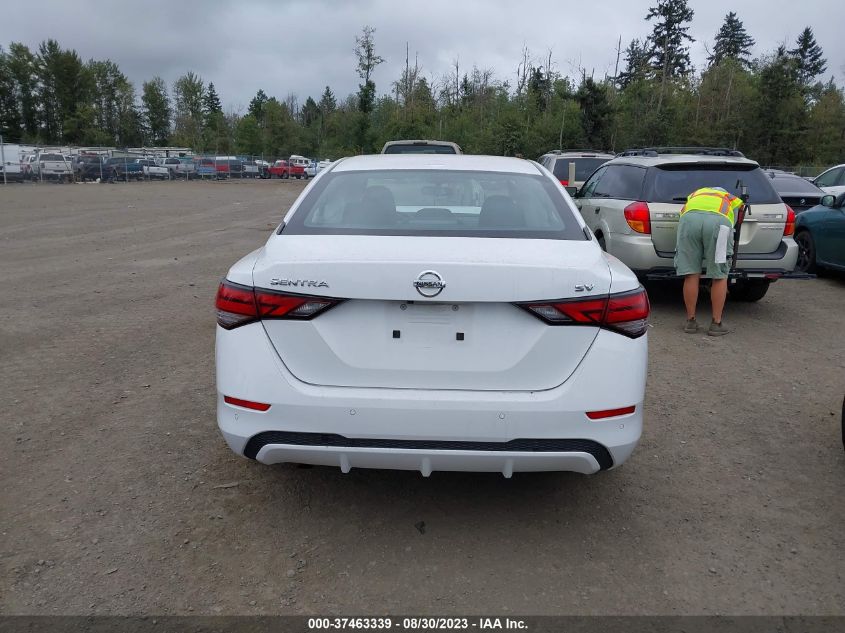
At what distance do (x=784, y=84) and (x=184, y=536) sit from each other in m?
42.7

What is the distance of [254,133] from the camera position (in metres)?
76.8

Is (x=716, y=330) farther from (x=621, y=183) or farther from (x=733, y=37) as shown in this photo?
(x=733, y=37)

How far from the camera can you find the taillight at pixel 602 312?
2.90 metres

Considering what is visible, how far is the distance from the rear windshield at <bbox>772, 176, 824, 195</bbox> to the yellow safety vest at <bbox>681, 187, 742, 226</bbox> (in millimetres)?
→ 8149

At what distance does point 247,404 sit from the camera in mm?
3018

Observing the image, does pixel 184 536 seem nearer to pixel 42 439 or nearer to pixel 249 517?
pixel 249 517

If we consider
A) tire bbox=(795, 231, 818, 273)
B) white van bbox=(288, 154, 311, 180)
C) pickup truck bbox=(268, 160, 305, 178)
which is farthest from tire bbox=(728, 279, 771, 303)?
white van bbox=(288, 154, 311, 180)

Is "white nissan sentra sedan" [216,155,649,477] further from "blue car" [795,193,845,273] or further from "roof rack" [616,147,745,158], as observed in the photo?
"blue car" [795,193,845,273]

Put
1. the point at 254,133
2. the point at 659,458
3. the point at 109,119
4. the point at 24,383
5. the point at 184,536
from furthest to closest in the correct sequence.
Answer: the point at 109,119 → the point at 254,133 → the point at 24,383 → the point at 659,458 → the point at 184,536

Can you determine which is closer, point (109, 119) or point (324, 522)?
point (324, 522)

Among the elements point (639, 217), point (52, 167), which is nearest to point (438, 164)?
point (639, 217)

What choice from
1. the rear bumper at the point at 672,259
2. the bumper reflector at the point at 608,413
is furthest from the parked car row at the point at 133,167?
the bumper reflector at the point at 608,413

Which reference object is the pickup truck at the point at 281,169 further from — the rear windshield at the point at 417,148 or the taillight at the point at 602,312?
the taillight at the point at 602,312

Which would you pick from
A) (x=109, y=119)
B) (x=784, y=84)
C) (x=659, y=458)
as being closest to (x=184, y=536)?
(x=659, y=458)
